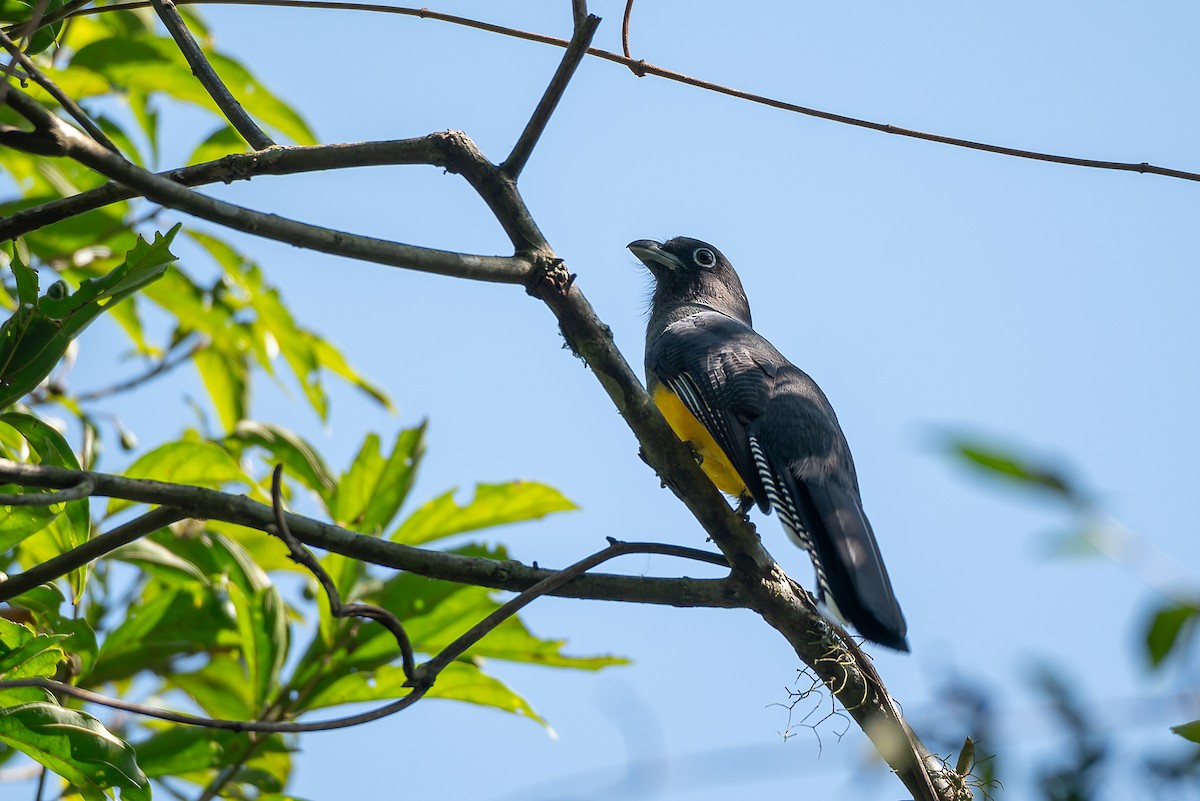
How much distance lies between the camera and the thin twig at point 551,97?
2271 millimetres

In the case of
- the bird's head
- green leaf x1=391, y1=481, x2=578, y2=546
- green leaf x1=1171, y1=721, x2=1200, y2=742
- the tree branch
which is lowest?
green leaf x1=1171, y1=721, x2=1200, y2=742

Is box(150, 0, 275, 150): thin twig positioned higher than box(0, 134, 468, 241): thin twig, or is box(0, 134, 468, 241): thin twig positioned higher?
box(150, 0, 275, 150): thin twig

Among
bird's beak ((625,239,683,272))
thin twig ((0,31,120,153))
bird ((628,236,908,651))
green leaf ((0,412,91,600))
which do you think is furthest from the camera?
bird's beak ((625,239,683,272))

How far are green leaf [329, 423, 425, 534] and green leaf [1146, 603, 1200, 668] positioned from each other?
2.76 meters

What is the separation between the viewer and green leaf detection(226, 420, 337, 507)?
365 cm

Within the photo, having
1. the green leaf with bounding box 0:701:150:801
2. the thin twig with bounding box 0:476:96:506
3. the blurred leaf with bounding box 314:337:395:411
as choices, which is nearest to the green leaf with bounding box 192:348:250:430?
the blurred leaf with bounding box 314:337:395:411

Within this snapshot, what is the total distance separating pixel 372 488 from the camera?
353 centimetres

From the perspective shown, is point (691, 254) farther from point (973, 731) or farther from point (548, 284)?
point (973, 731)

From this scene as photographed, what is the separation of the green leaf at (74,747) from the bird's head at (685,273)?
357 cm

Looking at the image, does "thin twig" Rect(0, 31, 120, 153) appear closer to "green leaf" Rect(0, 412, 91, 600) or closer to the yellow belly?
"green leaf" Rect(0, 412, 91, 600)

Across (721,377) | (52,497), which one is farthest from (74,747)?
(721,377)

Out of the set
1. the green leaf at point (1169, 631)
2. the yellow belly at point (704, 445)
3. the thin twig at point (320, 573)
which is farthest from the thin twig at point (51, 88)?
the yellow belly at point (704, 445)

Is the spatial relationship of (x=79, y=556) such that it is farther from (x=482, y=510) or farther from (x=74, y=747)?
(x=482, y=510)

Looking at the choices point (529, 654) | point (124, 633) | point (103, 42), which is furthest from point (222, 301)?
point (529, 654)
